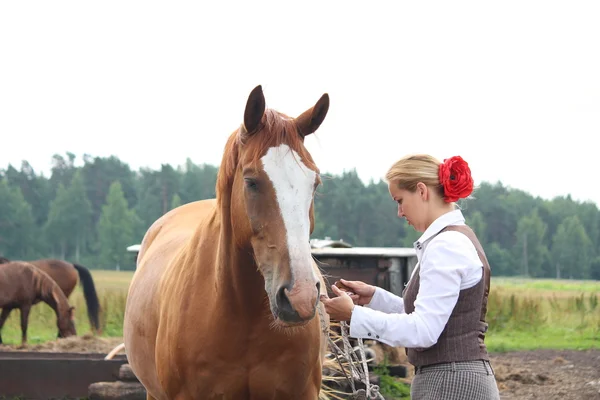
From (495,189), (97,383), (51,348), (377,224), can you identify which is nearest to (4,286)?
(51,348)

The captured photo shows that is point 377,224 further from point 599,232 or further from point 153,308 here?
point 153,308

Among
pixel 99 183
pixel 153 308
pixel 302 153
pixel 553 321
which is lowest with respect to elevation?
pixel 553 321

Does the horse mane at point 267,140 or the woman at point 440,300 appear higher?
the horse mane at point 267,140

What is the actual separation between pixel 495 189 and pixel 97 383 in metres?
31.8

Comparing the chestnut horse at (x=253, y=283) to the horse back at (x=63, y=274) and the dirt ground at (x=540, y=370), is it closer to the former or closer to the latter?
the dirt ground at (x=540, y=370)

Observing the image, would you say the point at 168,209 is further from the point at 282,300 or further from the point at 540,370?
the point at 282,300

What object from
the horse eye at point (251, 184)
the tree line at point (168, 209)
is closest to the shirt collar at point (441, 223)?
the horse eye at point (251, 184)

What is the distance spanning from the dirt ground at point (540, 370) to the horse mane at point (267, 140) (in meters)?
4.50

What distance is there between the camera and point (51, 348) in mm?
9602

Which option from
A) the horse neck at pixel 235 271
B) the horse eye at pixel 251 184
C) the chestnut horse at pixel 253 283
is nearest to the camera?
the chestnut horse at pixel 253 283

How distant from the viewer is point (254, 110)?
9.58ft

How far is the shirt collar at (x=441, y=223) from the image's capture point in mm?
Answer: 2574

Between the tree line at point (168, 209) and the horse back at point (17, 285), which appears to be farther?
the tree line at point (168, 209)

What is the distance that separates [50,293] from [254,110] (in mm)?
11093
